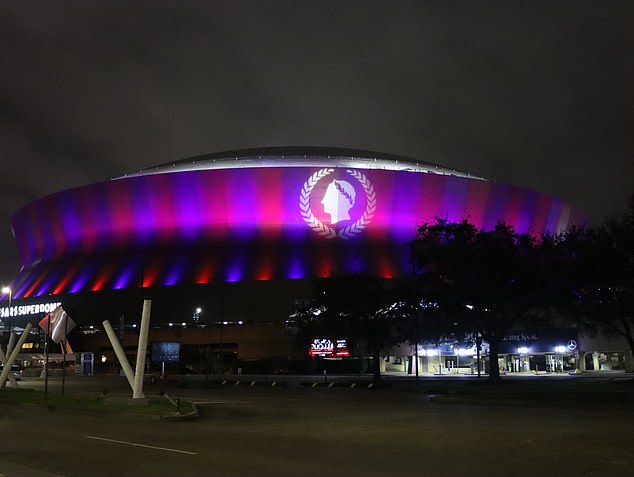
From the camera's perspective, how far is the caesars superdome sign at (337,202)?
71.4 m

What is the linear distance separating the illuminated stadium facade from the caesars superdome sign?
0.11 meters

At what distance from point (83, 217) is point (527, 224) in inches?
2076

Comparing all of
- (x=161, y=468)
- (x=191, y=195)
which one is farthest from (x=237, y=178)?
(x=161, y=468)

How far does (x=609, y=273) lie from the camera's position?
36781 mm

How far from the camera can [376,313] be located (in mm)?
49000

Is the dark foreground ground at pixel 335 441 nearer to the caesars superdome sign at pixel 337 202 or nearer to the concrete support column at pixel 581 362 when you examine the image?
the concrete support column at pixel 581 362

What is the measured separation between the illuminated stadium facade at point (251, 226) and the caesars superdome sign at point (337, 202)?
0.35 ft

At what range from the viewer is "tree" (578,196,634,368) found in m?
36.7

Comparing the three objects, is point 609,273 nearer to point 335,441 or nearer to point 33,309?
point 335,441

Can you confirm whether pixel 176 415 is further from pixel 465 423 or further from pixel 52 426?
pixel 465 423

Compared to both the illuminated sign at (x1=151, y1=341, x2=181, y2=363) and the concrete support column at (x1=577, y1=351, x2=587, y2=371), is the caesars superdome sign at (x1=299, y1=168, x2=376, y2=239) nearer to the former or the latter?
the illuminated sign at (x1=151, y1=341, x2=181, y2=363)

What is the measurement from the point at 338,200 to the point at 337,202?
244mm

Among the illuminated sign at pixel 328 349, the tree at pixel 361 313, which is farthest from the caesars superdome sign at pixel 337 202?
the tree at pixel 361 313

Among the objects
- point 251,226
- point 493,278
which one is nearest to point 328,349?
point 251,226
